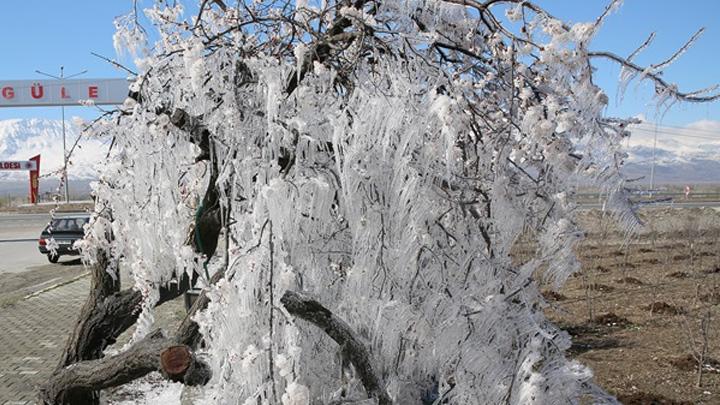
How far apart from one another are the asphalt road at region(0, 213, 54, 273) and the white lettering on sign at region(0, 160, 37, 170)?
3.04 m

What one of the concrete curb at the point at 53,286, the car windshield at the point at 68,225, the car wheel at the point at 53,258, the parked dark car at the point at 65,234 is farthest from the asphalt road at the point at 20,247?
the concrete curb at the point at 53,286

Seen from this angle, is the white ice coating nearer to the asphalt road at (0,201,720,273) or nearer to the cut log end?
the cut log end

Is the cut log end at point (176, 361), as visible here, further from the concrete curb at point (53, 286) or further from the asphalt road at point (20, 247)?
the concrete curb at point (53, 286)

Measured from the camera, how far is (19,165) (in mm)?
37469

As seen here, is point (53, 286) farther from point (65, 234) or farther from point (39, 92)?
point (39, 92)

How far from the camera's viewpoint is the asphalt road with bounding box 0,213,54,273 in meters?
19.1

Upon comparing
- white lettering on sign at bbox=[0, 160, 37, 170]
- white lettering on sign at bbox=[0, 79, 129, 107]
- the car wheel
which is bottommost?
the car wheel

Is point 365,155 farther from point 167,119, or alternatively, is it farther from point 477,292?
point 167,119

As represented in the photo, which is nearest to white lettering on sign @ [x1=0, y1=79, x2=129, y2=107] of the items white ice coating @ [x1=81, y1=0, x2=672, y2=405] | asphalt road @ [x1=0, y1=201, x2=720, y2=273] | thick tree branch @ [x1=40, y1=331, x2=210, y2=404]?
asphalt road @ [x1=0, y1=201, x2=720, y2=273]

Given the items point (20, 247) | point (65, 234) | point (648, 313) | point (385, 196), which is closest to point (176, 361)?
point (385, 196)

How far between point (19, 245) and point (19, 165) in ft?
51.1

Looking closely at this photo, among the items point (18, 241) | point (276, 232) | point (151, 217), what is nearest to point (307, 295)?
point (276, 232)

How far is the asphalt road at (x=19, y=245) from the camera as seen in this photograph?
19.1m

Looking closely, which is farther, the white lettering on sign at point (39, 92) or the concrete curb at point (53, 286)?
the white lettering on sign at point (39, 92)
